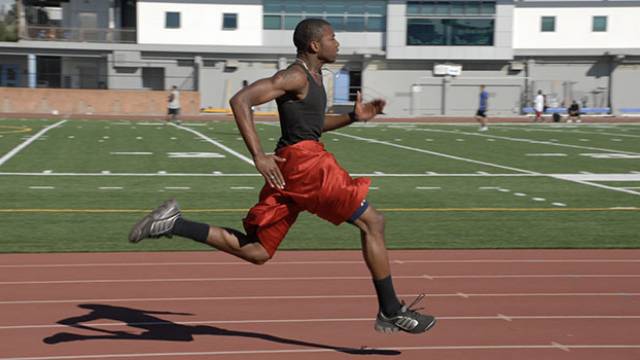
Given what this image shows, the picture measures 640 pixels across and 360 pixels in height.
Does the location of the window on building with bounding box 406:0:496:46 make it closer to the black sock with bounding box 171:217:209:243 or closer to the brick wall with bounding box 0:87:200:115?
the brick wall with bounding box 0:87:200:115

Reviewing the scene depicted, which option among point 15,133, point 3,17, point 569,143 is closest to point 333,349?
point 569,143

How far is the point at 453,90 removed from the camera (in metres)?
64.1

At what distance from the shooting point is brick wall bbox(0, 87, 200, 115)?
55.5m

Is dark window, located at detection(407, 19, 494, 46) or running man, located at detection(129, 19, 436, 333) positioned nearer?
running man, located at detection(129, 19, 436, 333)

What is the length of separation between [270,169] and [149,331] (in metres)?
1.70

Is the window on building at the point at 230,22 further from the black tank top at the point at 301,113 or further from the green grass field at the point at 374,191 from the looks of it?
the black tank top at the point at 301,113

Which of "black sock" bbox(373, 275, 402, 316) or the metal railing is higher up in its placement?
the metal railing

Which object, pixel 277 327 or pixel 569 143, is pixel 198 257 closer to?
pixel 277 327

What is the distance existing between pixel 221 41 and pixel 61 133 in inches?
1240

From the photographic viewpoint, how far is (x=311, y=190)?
5.82 m

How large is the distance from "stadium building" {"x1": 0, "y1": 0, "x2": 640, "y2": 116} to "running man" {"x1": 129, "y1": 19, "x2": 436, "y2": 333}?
56854 mm

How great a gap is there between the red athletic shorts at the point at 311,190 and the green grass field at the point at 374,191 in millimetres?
4755

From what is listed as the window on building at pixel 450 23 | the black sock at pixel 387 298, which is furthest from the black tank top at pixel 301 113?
the window on building at pixel 450 23

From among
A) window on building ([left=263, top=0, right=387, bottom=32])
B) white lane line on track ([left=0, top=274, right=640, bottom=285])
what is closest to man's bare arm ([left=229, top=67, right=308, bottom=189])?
white lane line on track ([left=0, top=274, right=640, bottom=285])
